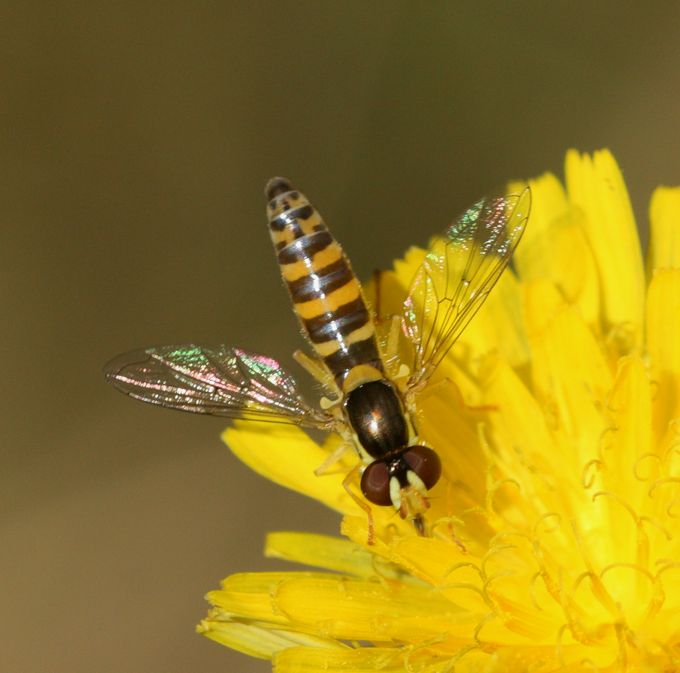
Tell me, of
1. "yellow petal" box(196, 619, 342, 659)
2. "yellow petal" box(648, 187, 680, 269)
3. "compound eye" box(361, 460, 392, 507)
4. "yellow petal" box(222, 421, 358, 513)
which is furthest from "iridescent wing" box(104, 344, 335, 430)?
"yellow petal" box(648, 187, 680, 269)

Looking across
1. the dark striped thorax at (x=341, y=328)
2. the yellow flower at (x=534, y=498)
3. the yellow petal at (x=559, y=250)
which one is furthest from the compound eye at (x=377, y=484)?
the yellow petal at (x=559, y=250)

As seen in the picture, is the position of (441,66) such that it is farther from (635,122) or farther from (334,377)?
(334,377)

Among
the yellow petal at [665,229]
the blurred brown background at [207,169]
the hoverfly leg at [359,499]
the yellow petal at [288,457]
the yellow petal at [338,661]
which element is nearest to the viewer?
the yellow petal at [338,661]

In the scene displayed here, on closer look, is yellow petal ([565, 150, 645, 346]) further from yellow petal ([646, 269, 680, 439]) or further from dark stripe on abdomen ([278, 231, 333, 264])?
dark stripe on abdomen ([278, 231, 333, 264])

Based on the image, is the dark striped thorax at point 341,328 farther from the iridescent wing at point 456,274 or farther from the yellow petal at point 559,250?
the yellow petal at point 559,250

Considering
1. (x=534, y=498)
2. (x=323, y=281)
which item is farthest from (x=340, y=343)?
(x=534, y=498)

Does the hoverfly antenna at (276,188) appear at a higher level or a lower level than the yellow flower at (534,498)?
higher
